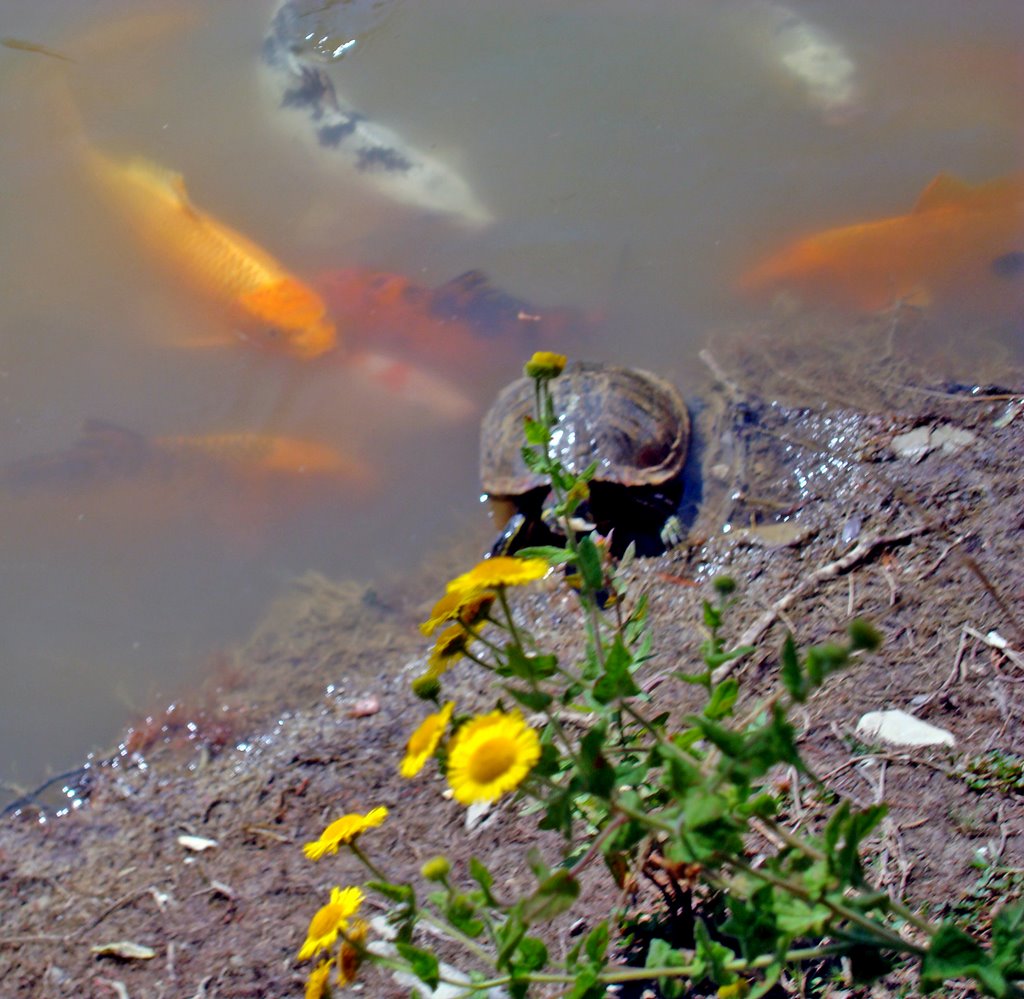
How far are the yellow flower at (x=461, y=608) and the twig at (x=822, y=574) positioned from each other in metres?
1.75

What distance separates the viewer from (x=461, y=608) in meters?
1.52

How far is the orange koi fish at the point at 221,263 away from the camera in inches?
225

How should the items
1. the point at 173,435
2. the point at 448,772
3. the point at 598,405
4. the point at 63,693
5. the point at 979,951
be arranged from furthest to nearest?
the point at 173,435
the point at 598,405
the point at 63,693
the point at 448,772
the point at 979,951

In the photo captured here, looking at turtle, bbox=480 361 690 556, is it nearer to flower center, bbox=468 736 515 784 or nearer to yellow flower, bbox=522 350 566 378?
yellow flower, bbox=522 350 566 378

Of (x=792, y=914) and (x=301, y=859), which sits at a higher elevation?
(x=792, y=914)

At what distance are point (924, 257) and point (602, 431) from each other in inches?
87.3

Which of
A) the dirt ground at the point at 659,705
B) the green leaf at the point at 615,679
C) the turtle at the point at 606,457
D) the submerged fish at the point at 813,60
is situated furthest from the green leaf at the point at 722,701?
the submerged fish at the point at 813,60

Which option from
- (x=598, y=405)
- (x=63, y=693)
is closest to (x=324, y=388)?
(x=598, y=405)

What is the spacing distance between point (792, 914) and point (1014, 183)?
18.6 feet

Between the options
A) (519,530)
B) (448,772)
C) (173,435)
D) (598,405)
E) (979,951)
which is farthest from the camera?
(173,435)

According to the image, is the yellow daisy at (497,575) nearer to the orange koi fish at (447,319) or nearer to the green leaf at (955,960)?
the green leaf at (955,960)

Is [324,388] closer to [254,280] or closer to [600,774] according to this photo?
[254,280]

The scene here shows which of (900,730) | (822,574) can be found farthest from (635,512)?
(900,730)

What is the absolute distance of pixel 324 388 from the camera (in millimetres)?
5445
